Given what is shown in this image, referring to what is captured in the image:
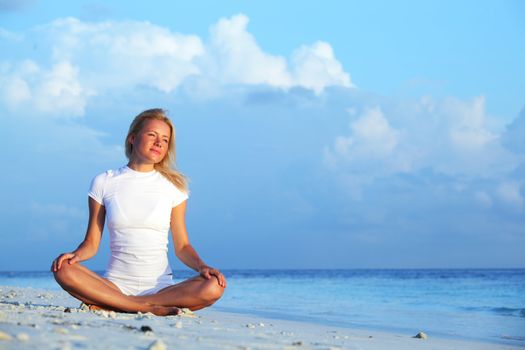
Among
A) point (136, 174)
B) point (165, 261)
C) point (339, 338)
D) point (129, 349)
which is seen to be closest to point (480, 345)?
point (339, 338)

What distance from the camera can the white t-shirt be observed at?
5.88m

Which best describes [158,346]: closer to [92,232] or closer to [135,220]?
[135,220]

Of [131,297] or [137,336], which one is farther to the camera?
[131,297]

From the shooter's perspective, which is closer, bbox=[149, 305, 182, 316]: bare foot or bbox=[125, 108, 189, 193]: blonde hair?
bbox=[149, 305, 182, 316]: bare foot

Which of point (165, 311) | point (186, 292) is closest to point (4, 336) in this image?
point (165, 311)

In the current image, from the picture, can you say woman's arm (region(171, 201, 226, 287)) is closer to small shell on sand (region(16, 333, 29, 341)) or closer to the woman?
the woman

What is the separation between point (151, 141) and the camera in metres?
6.01

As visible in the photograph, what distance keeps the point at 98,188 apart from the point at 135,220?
459 millimetres

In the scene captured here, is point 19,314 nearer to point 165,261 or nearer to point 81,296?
point 81,296

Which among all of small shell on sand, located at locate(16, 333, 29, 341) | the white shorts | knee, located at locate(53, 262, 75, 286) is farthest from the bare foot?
small shell on sand, located at locate(16, 333, 29, 341)

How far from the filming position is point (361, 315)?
10828 mm

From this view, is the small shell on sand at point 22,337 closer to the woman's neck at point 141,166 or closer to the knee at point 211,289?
the knee at point 211,289

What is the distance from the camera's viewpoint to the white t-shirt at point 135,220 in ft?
19.3

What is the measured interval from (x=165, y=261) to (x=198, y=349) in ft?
8.25
